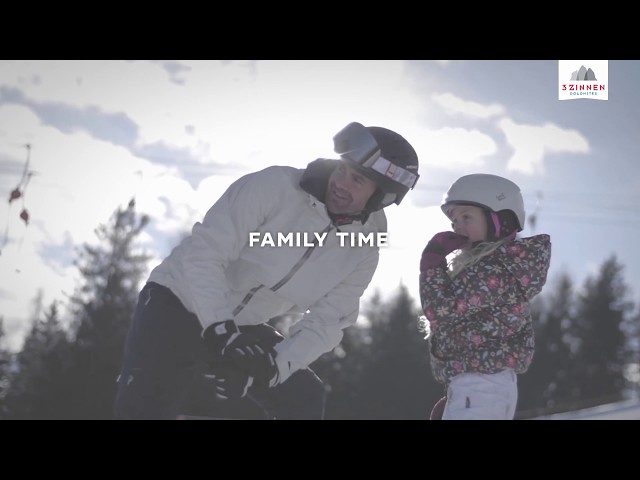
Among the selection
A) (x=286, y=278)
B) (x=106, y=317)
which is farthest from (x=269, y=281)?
(x=106, y=317)

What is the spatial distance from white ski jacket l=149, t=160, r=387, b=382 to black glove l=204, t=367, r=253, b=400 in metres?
0.26

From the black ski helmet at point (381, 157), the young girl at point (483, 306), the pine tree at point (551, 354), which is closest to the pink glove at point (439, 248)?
the young girl at point (483, 306)

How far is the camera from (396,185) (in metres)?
3.69

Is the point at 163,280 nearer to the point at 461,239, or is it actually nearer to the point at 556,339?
the point at 461,239

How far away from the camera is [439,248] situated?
3500mm

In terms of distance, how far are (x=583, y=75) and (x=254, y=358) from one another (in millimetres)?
2961

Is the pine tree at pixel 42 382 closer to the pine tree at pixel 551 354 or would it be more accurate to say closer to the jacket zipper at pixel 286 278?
the pine tree at pixel 551 354

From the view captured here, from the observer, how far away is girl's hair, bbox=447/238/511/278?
3.48 metres

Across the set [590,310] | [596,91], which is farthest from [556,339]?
[596,91]

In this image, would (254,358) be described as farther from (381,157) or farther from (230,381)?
(381,157)

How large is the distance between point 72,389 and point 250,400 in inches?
705

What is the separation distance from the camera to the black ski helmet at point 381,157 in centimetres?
363

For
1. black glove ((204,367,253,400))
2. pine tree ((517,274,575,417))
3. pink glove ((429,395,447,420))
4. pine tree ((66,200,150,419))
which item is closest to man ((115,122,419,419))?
black glove ((204,367,253,400))

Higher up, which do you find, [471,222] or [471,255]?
[471,222]
